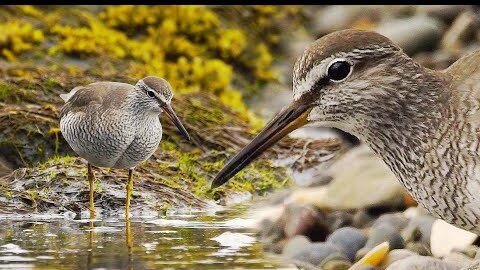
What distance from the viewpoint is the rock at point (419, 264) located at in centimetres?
543

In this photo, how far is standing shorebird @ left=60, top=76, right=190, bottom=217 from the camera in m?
7.70

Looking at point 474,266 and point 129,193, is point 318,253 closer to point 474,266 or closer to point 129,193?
point 474,266

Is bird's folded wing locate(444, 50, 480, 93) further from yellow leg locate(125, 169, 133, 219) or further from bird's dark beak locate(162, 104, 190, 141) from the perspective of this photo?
bird's dark beak locate(162, 104, 190, 141)

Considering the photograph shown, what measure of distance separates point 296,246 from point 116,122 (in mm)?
2294

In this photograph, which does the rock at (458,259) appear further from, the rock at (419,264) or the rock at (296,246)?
the rock at (296,246)

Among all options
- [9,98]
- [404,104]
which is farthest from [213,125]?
[404,104]

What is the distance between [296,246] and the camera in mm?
6297

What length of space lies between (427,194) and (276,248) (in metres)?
1.49

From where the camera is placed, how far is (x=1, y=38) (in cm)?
1063

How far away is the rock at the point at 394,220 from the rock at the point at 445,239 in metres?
0.36

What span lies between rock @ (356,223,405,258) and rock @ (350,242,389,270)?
23cm

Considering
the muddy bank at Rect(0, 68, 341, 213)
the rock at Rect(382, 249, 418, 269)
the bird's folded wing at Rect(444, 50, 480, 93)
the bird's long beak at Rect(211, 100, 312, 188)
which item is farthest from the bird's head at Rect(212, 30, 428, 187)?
the muddy bank at Rect(0, 68, 341, 213)

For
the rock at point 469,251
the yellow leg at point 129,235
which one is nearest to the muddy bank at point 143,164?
the yellow leg at point 129,235
